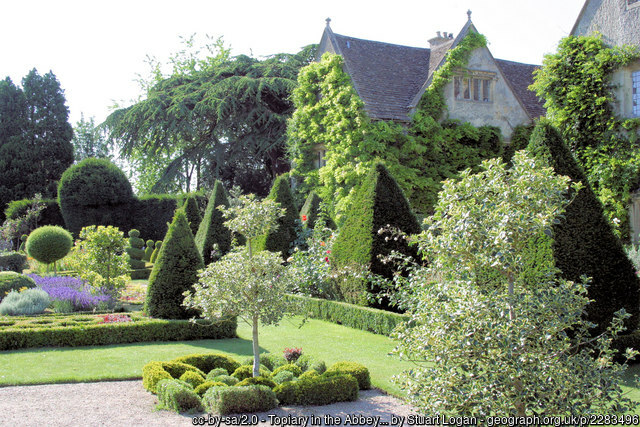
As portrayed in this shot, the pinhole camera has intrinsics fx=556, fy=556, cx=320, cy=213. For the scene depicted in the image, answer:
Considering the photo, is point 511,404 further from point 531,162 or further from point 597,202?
point 597,202

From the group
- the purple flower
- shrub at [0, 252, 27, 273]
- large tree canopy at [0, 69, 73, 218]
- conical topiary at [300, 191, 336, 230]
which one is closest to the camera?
the purple flower

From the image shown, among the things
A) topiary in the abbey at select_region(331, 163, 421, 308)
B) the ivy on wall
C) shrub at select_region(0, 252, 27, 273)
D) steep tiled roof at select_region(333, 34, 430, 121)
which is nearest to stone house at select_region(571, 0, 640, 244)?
the ivy on wall

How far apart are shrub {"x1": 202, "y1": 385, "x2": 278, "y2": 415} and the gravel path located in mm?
110

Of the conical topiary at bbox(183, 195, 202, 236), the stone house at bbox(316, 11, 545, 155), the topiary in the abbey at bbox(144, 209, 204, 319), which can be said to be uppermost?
the stone house at bbox(316, 11, 545, 155)

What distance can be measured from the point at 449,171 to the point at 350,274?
11.1m

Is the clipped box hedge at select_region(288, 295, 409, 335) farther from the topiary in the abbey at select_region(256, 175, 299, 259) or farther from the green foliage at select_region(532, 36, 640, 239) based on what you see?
the green foliage at select_region(532, 36, 640, 239)

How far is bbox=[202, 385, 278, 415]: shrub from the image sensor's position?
5.55 meters

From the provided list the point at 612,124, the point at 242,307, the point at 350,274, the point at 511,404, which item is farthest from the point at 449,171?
A: the point at 511,404

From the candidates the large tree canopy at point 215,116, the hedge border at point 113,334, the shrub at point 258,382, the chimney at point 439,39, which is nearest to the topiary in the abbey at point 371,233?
the hedge border at point 113,334

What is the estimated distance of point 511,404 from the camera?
3.91 meters

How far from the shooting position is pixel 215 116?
29328mm

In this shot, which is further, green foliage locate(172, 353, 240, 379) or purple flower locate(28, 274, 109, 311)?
purple flower locate(28, 274, 109, 311)

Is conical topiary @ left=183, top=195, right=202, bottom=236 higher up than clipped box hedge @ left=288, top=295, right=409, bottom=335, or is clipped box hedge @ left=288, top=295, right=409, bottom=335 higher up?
conical topiary @ left=183, top=195, right=202, bottom=236

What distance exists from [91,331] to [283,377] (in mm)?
4225
